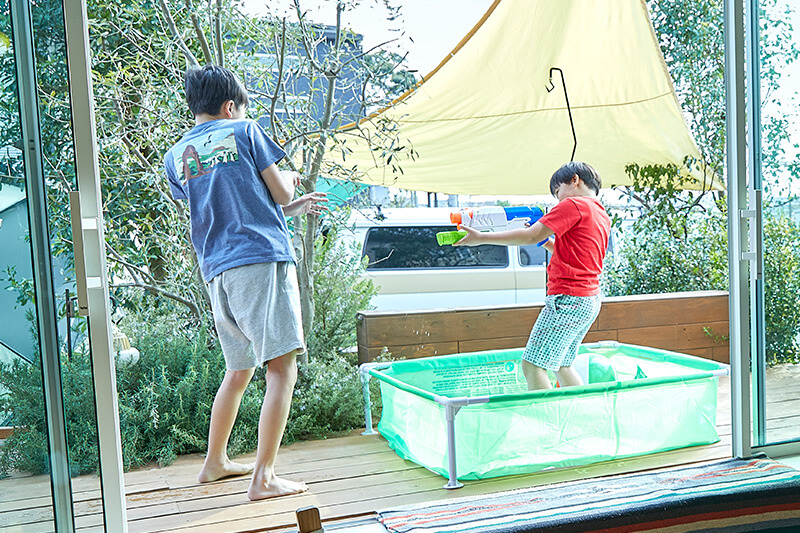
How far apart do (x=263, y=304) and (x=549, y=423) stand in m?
1.11

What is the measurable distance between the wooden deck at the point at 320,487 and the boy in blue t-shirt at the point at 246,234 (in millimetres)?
140

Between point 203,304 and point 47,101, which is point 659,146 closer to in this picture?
point 203,304

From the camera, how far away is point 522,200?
347 inches

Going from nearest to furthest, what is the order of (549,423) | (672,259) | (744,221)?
(744,221), (549,423), (672,259)

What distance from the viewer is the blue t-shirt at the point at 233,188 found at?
8.57ft

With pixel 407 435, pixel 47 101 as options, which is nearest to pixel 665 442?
pixel 407 435

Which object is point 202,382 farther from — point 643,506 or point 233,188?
point 643,506

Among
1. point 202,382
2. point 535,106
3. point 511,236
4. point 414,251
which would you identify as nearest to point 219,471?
point 202,382

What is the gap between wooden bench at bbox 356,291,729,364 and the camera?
402 centimetres

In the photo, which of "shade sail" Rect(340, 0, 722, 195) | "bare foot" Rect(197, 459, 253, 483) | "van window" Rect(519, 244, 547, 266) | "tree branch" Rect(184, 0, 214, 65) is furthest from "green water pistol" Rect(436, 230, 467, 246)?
"van window" Rect(519, 244, 547, 266)

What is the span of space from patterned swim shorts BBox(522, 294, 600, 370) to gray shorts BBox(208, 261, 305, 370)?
957mm

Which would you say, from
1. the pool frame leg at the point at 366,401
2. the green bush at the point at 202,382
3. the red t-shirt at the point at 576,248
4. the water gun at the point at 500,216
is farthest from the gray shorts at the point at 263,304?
the water gun at the point at 500,216

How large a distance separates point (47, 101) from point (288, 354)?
3.74 ft

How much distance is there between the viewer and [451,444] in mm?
2660
